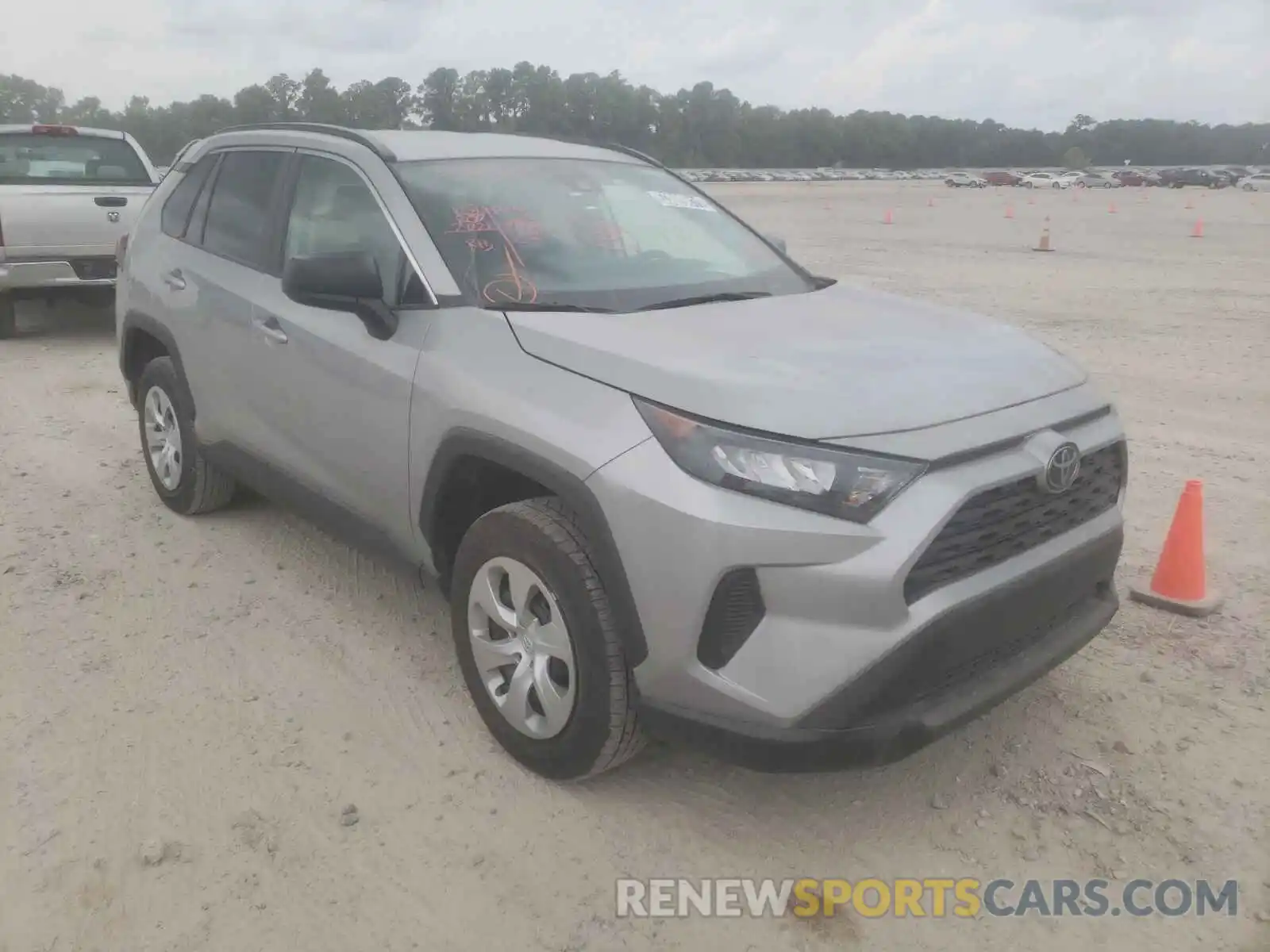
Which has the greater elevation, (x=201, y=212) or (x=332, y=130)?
(x=332, y=130)

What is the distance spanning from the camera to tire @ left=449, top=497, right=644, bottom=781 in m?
2.61

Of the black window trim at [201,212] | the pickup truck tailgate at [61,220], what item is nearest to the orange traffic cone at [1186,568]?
the black window trim at [201,212]

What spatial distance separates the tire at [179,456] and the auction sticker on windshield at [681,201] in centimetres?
223

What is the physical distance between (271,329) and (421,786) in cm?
180

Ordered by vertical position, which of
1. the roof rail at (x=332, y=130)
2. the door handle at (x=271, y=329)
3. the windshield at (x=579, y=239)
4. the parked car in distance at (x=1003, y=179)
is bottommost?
the door handle at (x=271, y=329)

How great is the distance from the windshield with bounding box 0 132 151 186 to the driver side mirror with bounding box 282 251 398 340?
23.6 ft

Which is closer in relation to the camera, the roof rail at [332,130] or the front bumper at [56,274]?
the roof rail at [332,130]

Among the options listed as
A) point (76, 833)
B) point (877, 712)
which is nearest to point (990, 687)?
point (877, 712)

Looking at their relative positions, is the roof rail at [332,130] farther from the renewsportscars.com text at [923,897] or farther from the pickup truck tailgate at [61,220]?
the pickup truck tailgate at [61,220]

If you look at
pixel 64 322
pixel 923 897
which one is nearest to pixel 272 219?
pixel 923 897

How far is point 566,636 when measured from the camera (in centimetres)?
271

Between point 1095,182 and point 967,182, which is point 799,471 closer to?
point 967,182

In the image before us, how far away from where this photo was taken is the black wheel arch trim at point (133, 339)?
4.54 metres

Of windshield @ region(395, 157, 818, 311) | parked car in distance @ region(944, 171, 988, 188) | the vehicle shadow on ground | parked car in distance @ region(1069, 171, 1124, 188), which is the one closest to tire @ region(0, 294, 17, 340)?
the vehicle shadow on ground
